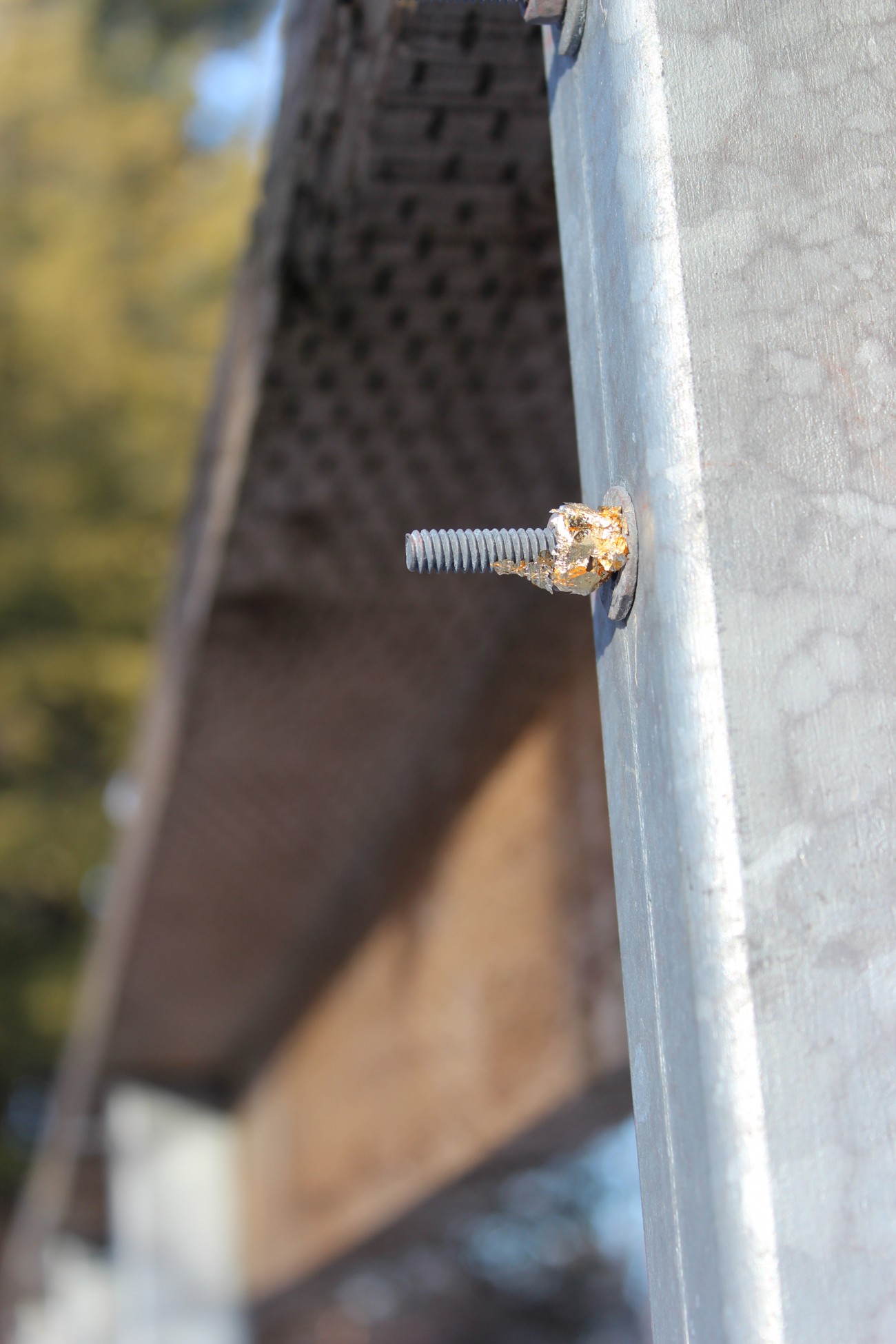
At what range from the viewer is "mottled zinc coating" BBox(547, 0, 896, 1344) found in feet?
2.11

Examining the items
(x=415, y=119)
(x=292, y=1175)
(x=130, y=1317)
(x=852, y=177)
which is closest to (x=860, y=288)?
(x=852, y=177)

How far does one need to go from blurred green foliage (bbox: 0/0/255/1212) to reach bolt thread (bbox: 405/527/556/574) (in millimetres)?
11523

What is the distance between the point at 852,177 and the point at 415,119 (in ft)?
2.99

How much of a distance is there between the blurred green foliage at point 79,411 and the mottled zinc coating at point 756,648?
11.6 m

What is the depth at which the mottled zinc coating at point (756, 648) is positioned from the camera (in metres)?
0.64

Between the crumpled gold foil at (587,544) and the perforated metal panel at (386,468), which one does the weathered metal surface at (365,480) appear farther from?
the crumpled gold foil at (587,544)

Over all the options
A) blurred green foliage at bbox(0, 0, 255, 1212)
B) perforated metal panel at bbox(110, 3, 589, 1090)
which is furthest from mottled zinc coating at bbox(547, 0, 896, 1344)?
blurred green foliage at bbox(0, 0, 255, 1212)

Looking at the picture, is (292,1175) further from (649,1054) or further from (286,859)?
(649,1054)

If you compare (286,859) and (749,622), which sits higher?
(286,859)

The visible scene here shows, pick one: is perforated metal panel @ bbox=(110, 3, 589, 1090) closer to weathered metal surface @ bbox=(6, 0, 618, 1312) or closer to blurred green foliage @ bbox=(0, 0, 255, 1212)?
weathered metal surface @ bbox=(6, 0, 618, 1312)

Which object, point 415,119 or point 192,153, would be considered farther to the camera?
point 192,153

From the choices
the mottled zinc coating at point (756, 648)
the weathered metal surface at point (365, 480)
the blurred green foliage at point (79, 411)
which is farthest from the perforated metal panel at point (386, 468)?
the blurred green foliage at point (79, 411)

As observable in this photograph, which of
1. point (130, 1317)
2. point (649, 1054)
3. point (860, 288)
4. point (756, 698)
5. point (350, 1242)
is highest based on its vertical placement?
point (130, 1317)

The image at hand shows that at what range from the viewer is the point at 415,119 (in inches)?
62.2
